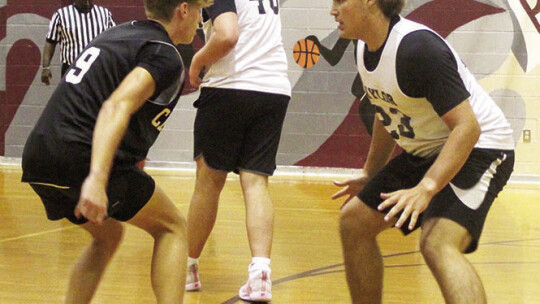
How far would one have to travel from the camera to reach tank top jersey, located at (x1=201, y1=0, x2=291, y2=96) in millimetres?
3678

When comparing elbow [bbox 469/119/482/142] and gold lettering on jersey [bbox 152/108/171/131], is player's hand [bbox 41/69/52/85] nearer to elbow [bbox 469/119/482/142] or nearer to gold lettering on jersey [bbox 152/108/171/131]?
gold lettering on jersey [bbox 152/108/171/131]

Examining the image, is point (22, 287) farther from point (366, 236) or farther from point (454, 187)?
point (454, 187)

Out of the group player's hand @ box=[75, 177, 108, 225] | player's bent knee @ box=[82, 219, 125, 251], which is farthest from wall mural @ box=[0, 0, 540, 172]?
player's hand @ box=[75, 177, 108, 225]

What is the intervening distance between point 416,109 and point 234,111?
3.88ft

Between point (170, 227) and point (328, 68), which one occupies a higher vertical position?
point (170, 227)

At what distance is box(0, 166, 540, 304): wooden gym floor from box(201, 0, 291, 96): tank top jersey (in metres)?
0.99

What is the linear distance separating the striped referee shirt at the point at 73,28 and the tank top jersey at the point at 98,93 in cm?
579

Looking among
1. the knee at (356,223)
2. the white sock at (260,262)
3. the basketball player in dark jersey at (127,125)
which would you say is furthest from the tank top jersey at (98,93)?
the white sock at (260,262)

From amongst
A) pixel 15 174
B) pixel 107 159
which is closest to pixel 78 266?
pixel 107 159

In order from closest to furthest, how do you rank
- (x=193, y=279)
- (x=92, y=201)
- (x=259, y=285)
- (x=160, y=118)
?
(x=92, y=201) < (x=160, y=118) < (x=259, y=285) < (x=193, y=279)

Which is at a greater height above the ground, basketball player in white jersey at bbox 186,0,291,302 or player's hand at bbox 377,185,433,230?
player's hand at bbox 377,185,433,230

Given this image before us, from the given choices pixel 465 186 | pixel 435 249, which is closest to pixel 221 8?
pixel 465 186

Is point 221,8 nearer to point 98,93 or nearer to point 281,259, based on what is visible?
point 98,93

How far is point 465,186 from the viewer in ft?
8.50
